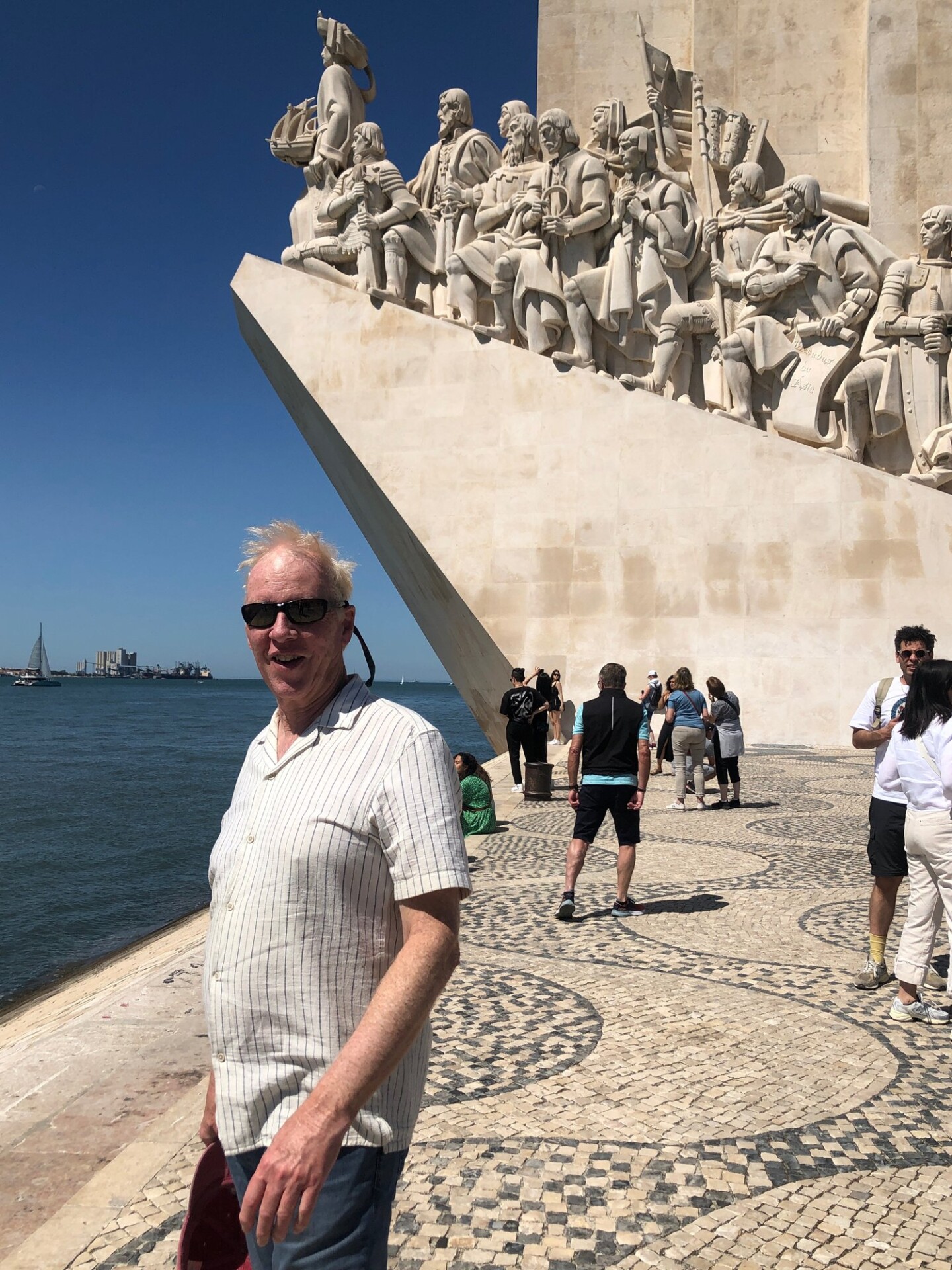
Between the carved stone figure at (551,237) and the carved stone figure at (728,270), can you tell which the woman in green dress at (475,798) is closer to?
the carved stone figure at (728,270)

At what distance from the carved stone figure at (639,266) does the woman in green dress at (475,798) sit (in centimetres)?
676

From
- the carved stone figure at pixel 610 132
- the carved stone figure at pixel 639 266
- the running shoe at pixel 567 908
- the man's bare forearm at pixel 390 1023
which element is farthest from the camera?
the carved stone figure at pixel 610 132

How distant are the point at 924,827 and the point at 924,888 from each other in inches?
7.3

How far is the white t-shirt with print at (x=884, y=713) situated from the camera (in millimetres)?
3195

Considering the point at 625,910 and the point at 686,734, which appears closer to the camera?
the point at 625,910

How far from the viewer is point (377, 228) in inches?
484

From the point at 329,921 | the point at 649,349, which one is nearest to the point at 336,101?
the point at 649,349

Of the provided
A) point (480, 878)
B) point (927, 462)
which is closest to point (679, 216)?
point (927, 462)

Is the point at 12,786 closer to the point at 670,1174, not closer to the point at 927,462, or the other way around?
the point at 927,462

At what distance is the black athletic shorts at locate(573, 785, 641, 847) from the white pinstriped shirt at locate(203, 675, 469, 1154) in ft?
9.71

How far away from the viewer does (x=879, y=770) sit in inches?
128

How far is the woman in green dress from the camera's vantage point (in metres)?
5.89

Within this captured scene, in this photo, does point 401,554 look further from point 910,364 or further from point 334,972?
point 334,972

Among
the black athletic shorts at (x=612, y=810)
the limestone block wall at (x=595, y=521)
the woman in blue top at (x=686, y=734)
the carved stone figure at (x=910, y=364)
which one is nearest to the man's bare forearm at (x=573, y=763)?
the black athletic shorts at (x=612, y=810)
